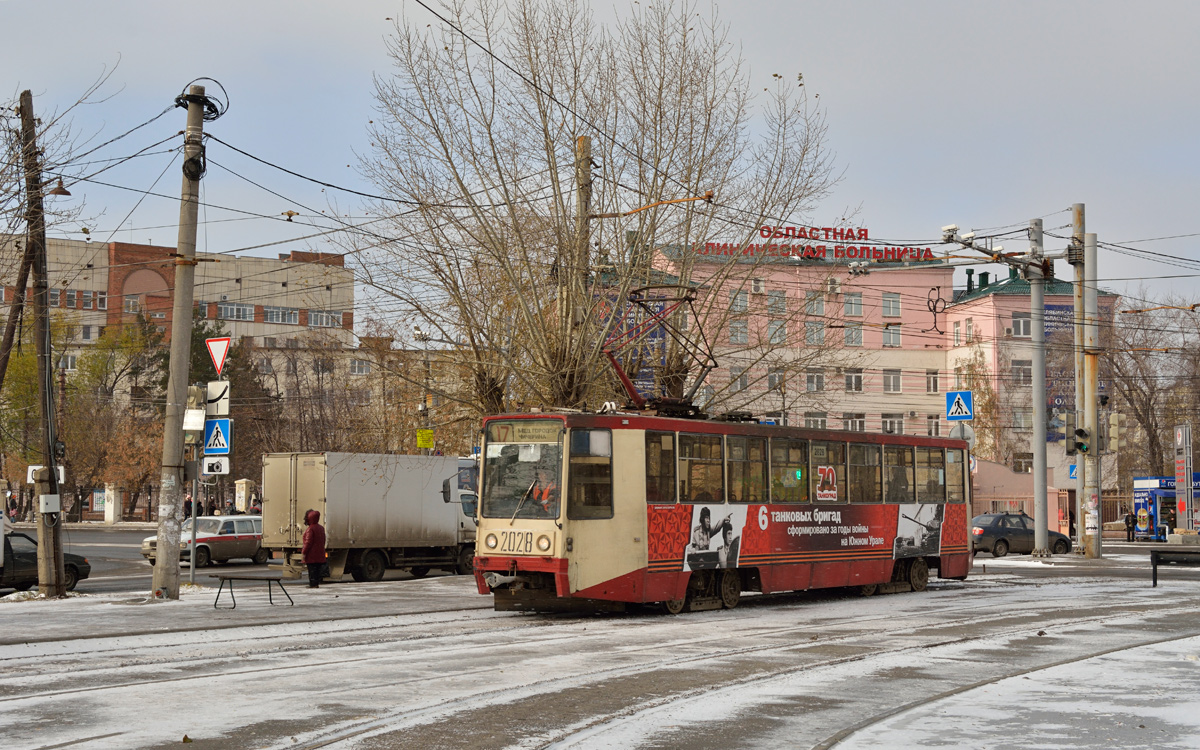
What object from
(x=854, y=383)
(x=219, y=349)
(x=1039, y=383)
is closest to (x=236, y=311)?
(x=854, y=383)

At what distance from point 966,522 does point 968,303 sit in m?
50.0

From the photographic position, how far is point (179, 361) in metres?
19.4

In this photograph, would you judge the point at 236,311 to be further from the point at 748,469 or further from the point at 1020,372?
the point at 748,469

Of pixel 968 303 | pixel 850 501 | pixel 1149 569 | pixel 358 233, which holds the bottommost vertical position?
pixel 1149 569

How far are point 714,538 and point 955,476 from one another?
25.9ft

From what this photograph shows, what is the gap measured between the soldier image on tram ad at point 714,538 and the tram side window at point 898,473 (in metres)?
4.53

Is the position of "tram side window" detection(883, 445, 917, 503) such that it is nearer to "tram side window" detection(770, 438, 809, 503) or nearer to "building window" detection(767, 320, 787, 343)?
"tram side window" detection(770, 438, 809, 503)

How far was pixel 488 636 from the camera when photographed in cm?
1502

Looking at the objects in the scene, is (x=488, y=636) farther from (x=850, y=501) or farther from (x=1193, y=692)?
(x=850, y=501)

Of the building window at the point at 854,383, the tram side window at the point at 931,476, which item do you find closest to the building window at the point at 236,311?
the building window at the point at 854,383

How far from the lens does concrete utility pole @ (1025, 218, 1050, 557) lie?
33.9 m

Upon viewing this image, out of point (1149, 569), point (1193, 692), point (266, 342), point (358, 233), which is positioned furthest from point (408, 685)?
point (266, 342)

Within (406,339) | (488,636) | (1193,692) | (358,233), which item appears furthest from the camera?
(406,339)

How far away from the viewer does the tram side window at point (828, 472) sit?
21.4 meters
